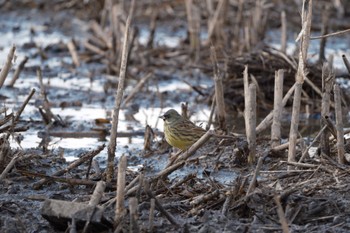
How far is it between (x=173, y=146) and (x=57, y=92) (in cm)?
456

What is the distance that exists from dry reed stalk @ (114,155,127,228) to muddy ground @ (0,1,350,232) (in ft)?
0.26

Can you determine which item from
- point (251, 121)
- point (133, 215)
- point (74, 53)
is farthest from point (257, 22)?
point (133, 215)

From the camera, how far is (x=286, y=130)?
10.3m

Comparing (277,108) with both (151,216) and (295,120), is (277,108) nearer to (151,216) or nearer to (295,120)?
(295,120)

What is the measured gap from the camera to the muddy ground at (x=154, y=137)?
5895 millimetres

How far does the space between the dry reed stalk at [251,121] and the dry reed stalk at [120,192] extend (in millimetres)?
2386

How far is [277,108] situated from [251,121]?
0.81 ft

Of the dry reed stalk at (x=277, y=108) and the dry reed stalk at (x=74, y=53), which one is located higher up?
the dry reed stalk at (x=74, y=53)

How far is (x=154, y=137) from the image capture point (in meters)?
9.13

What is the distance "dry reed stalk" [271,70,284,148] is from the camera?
24.2 feet

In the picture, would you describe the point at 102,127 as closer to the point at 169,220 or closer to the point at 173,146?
the point at 173,146

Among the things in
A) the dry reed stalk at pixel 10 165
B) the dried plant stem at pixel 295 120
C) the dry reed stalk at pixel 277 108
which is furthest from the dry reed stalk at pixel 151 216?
the dry reed stalk at pixel 277 108

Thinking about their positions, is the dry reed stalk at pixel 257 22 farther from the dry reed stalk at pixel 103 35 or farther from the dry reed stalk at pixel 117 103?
the dry reed stalk at pixel 117 103

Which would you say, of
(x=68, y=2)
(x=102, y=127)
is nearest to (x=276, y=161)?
(x=102, y=127)
